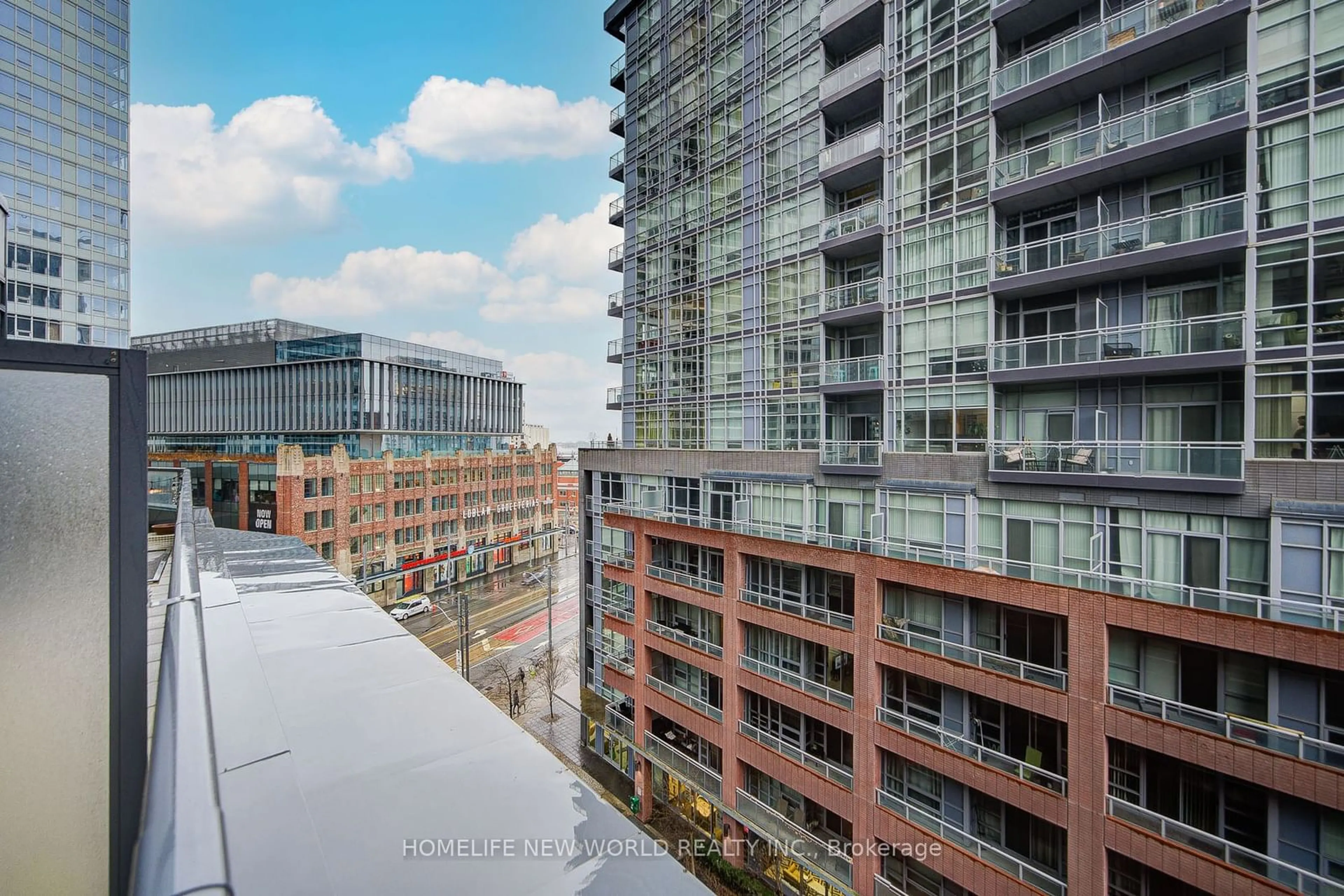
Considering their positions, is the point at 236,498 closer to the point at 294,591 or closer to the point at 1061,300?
the point at 294,591

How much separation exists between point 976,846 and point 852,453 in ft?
34.7

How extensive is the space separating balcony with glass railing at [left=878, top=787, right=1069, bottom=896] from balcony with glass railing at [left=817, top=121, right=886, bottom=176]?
18.9 metres

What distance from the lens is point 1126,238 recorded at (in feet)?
44.1

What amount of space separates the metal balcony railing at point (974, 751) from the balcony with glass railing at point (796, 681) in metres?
1.19

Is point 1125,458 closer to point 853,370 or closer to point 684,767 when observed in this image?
point 853,370

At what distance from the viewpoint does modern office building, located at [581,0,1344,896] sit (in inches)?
437

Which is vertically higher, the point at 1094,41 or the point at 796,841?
the point at 1094,41

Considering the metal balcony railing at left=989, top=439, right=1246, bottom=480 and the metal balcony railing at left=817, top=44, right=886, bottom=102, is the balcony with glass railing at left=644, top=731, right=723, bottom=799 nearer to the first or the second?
the metal balcony railing at left=989, top=439, right=1246, bottom=480

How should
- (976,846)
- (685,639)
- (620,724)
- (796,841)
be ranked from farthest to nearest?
(620,724) → (685,639) → (796,841) → (976,846)

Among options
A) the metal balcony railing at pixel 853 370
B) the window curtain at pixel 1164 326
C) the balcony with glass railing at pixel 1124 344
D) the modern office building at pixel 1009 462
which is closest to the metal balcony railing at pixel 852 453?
the modern office building at pixel 1009 462

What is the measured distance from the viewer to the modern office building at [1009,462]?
36.4 feet

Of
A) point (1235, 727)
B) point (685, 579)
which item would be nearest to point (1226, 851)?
point (1235, 727)

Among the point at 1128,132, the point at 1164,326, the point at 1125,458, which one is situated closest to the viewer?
the point at 1164,326

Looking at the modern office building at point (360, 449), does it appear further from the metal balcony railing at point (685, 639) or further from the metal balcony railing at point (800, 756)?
the metal balcony railing at point (800, 756)
